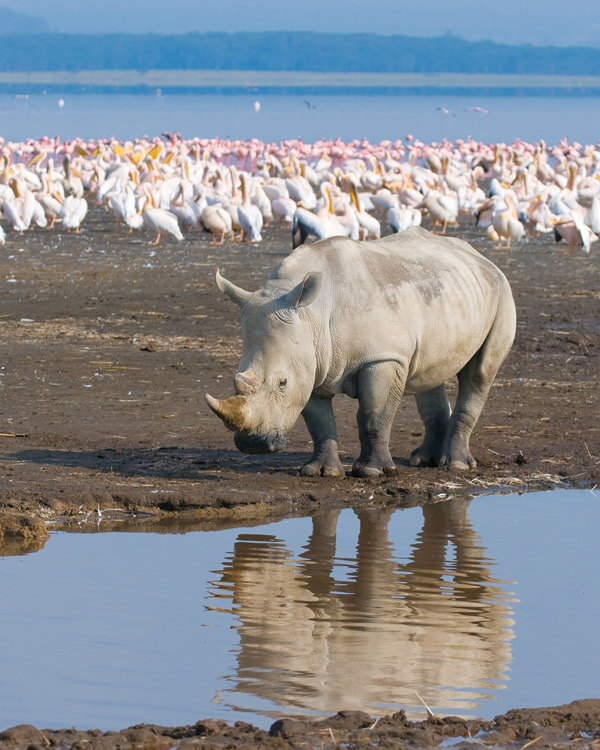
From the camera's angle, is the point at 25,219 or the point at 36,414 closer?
the point at 36,414

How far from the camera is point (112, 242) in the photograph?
21.1 m

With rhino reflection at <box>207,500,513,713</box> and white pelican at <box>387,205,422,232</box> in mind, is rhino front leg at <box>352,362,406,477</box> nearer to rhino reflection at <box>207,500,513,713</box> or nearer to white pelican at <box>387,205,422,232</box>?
rhino reflection at <box>207,500,513,713</box>

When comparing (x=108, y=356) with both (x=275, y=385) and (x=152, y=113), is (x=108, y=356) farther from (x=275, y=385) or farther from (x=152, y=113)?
(x=152, y=113)

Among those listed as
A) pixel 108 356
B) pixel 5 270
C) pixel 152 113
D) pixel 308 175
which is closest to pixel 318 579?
pixel 108 356

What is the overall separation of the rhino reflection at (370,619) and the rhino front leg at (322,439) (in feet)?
1.83

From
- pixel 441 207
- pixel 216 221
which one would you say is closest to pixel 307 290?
pixel 216 221

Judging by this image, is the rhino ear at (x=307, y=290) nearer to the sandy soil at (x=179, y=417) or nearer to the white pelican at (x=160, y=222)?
the sandy soil at (x=179, y=417)

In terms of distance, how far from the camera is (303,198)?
27.0m

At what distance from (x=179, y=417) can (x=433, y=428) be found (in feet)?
5.87

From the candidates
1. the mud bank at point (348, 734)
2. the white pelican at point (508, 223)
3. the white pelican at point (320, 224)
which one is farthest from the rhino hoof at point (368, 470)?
the white pelican at point (508, 223)

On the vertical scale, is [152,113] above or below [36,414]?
above

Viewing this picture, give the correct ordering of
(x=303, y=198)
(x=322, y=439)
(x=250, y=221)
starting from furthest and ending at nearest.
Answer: (x=303, y=198) → (x=250, y=221) → (x=322, y=439)

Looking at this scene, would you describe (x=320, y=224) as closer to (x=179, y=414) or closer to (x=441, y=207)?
(x=441, y=207)

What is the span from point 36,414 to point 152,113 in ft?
319
